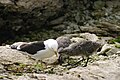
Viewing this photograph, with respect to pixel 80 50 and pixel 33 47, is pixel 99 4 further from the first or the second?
pixel 33 47

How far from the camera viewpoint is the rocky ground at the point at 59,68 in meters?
8.54

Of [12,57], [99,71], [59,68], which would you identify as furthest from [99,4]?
[99,71]

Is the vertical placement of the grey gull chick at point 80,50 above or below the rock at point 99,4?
below

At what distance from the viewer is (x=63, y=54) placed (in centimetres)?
1103

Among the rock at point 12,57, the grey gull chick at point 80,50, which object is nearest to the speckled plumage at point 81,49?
the grey gull chick at point 80,50

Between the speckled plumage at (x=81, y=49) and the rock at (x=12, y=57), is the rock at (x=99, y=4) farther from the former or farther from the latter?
the rock at (x=12, y=57)

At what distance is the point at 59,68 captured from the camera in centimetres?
980

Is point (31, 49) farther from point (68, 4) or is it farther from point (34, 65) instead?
point (68, 4)

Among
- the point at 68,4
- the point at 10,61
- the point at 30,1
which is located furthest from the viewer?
the point at 68,4

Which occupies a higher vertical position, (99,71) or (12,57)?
(12,57)

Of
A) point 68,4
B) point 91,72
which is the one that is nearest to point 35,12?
point 68,4

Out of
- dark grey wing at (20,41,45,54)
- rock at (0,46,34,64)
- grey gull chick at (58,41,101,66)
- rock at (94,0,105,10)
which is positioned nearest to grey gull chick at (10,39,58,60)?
dark grey wing at (20,41,45,54)

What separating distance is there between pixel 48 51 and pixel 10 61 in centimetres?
109

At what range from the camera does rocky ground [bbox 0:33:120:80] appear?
28.0 ft
